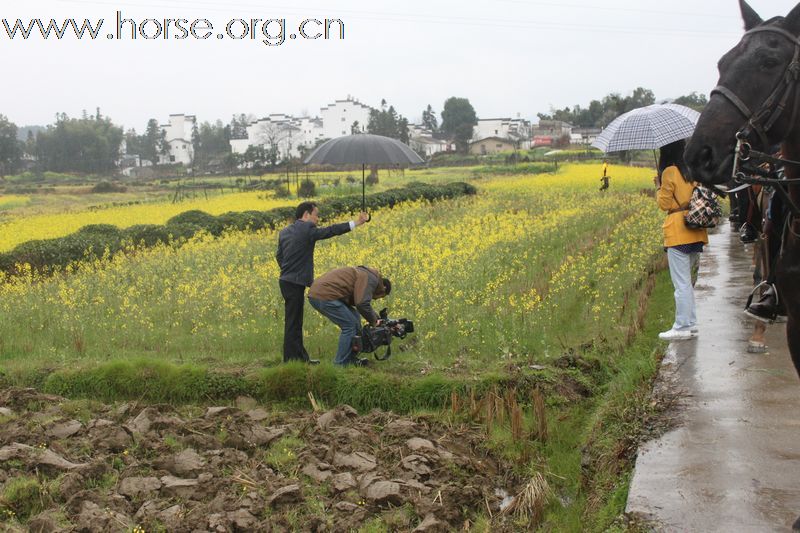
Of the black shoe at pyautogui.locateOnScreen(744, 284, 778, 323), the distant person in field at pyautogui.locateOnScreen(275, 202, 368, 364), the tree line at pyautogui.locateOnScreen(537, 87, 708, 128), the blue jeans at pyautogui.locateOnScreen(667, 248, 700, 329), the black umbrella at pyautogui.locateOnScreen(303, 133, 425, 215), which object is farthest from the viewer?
the tree line at pyautogui.locateOnScreen(537, 87, 708, 128)

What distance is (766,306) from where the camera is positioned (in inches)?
178

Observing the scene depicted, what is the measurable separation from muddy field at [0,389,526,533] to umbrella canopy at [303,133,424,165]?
2.93m

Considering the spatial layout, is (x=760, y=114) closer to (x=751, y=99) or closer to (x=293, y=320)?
(x=751, y=99)

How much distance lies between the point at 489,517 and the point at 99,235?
1425 cm

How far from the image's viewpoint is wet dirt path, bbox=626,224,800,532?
4027mm

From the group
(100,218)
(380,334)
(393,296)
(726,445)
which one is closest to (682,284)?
(726,445)

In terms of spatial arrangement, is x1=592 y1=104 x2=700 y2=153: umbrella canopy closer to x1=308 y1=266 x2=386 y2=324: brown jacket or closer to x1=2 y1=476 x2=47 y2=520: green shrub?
x1=308 y1=266 x2=386 y2=324: brown jacket

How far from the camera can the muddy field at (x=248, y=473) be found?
4.86 m

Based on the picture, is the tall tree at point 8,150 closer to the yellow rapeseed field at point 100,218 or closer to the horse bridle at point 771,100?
the yellow rapeseed field at point 100,218

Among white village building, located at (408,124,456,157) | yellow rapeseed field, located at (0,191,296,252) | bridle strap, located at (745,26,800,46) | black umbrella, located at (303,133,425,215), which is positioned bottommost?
yellow rapeseed field, located at (0,191,296,252)

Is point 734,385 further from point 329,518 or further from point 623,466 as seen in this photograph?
point 329,518

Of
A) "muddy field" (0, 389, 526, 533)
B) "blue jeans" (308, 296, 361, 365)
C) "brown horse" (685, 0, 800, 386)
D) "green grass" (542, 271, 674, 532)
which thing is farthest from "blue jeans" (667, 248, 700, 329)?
"brown horse" (685, 0, 800, 386)

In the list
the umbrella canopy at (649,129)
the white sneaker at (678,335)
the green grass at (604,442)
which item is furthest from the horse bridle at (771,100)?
the white sneaker at (678,335)

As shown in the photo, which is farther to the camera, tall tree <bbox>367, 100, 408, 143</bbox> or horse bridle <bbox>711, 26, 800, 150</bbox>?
tall tree <bbox>367, 100, 408, 143</bbox>
